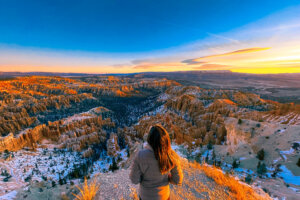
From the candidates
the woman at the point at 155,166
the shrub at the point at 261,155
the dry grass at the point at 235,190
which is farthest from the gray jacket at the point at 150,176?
the shrub at the point at 261,155

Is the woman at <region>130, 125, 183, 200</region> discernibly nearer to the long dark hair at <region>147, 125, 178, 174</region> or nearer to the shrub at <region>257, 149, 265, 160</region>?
the long dark hair at <region>147, 125, 178, 174</region>

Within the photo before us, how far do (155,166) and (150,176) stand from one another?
0.16 metres

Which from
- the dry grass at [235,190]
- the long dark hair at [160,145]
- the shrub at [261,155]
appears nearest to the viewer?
the long dark hair at [160,145]

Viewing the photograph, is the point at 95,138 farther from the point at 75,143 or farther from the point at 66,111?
the point at 66,111

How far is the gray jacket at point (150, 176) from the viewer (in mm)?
1532


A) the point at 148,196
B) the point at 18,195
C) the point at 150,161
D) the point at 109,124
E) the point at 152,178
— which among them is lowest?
the point at 109,124

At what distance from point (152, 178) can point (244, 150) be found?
1232 centimetres

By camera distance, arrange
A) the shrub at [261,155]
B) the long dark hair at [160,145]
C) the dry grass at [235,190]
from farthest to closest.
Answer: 1. the shrub at [261,155]
2. the dry grass at [235,190]
3. the long dark hair at [160,145]

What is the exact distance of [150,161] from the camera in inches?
60.0

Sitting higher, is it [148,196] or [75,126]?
[148,196]

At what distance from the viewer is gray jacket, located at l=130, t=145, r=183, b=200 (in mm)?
1532

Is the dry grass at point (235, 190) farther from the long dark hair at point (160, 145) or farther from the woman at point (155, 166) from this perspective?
the long dark hair at point (160, 145)

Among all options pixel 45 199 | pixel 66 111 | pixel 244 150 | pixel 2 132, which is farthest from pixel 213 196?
pixel 66 111

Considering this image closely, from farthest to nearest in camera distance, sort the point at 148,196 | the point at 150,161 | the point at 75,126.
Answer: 1. the point at 75,126
2. the point at 148,196
3. the point at 150,161
